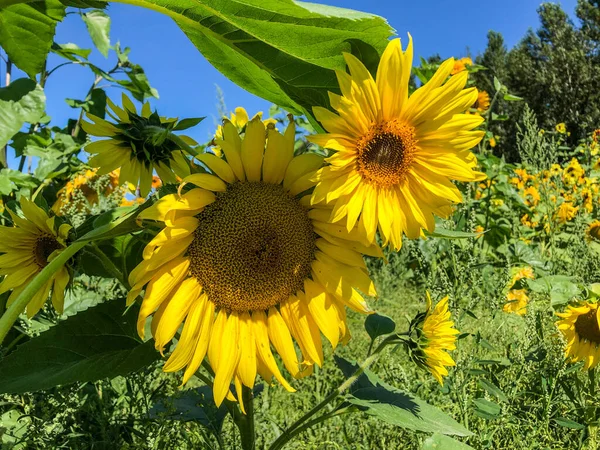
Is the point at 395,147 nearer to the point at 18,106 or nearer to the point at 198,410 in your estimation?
the point at 198,410

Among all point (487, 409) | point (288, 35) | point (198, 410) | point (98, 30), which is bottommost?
point (198, 410)

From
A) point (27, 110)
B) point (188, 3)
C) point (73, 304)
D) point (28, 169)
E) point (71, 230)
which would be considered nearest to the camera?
point (188, 3)

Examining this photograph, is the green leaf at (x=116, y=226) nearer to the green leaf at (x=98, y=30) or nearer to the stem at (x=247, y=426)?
the stem at (x=247, y=426)

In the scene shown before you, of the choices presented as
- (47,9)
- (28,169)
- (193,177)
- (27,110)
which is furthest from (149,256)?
(28,169)

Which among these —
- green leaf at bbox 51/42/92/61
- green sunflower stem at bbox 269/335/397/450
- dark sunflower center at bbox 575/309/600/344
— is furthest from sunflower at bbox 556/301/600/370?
green leaf at bbox 51/42/92/61

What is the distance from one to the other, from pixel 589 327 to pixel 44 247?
158 centimetres

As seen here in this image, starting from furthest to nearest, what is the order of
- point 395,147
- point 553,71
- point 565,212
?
point 553,71 < point 565,212 < point 395,147

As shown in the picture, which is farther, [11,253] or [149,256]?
[11,253]

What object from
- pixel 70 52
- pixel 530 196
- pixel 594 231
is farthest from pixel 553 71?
pixel 70 52

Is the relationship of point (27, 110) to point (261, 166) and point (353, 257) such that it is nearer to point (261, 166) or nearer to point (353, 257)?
point (261, 166)

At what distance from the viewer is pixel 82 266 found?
3.15 feet

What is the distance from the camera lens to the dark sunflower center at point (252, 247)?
800 millimetres

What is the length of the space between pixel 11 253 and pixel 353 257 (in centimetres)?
58

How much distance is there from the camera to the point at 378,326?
3.88 feet
